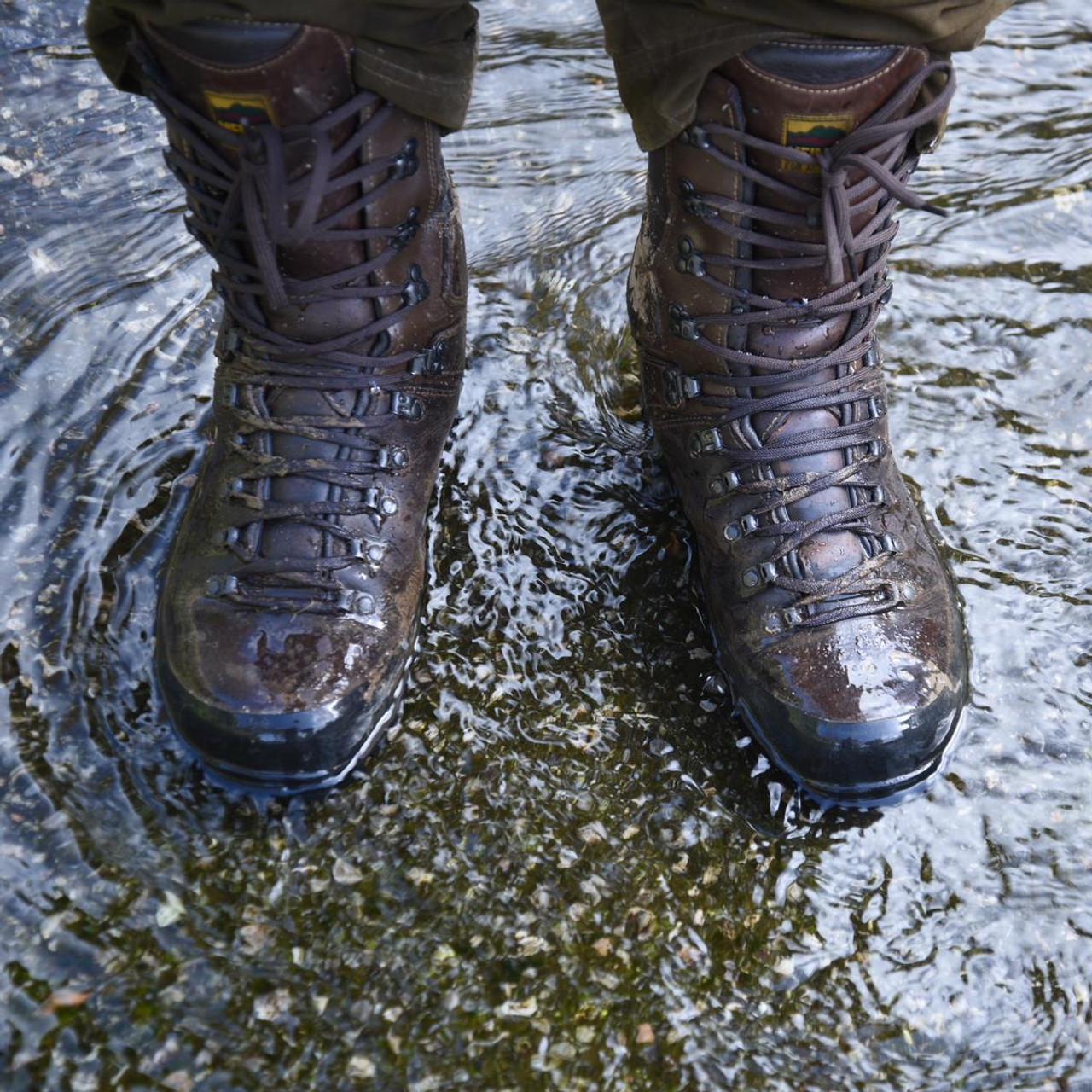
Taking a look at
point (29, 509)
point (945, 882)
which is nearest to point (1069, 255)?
point (945, 882)

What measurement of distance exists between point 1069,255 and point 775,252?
1040 mm

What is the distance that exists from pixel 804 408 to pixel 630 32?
0.54m

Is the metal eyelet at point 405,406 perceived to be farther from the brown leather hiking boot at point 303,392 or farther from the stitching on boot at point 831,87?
the stitching on boot at point 831,87

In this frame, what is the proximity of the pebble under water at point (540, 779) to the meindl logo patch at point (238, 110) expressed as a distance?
640 millimetres

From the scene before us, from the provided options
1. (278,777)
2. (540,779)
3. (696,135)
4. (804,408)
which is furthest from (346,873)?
(696,135)

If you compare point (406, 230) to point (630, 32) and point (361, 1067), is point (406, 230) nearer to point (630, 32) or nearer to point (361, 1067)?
point (630, 32)

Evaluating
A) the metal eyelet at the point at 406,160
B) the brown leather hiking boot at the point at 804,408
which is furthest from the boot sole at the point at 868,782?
the metal eyelet at the point at 406,160

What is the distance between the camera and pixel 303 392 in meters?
1.53

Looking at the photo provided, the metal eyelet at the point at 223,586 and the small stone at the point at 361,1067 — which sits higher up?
the metal eyelet at the point at 223,586

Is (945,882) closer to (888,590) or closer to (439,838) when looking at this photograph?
(888,590)

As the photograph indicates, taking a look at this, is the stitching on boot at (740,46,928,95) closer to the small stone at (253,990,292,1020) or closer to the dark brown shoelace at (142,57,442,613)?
the dark brown shoelace at (142,57,442,613)

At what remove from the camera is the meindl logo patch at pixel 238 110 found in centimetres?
127

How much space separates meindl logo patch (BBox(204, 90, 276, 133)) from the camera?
1.27 metres

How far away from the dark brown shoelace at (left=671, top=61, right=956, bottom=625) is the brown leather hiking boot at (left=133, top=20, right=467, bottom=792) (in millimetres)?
382
